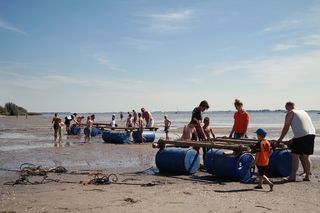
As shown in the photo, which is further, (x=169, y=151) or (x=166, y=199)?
(x=169, y=151)

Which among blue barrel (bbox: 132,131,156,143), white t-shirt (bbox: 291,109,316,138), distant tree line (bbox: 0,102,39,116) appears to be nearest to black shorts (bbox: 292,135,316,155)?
white t-shirt (bbox: 291,109,316,138)

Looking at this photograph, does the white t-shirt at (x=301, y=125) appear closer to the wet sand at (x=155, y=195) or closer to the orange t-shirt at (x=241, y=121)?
the wet sand at (x=155, y=195)

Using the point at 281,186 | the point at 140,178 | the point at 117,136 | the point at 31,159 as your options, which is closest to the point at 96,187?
the point at 140,178

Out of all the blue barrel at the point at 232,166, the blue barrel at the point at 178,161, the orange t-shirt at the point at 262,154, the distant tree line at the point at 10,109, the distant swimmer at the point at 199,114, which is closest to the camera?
the orange t-shirt at the point at 262,154

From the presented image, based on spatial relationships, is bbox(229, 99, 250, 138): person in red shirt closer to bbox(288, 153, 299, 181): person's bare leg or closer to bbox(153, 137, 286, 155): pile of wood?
bbox(153, 137, 286, 155): pile of wood

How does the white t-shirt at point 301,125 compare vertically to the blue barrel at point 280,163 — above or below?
above

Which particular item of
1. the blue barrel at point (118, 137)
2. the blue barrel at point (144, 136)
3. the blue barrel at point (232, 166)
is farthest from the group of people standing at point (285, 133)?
the blue barrel at point (118, 137)

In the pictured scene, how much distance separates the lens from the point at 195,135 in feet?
44.5

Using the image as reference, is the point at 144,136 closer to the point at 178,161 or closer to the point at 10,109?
the point at 178,161

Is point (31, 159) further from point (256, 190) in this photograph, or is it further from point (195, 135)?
point (256, 190)

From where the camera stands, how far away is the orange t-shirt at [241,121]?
1262cm

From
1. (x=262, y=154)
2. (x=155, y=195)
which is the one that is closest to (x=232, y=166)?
(x=262, y=154)

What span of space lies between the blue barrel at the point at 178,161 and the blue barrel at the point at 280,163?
2150mm

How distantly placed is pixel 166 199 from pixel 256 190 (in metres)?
2.39
